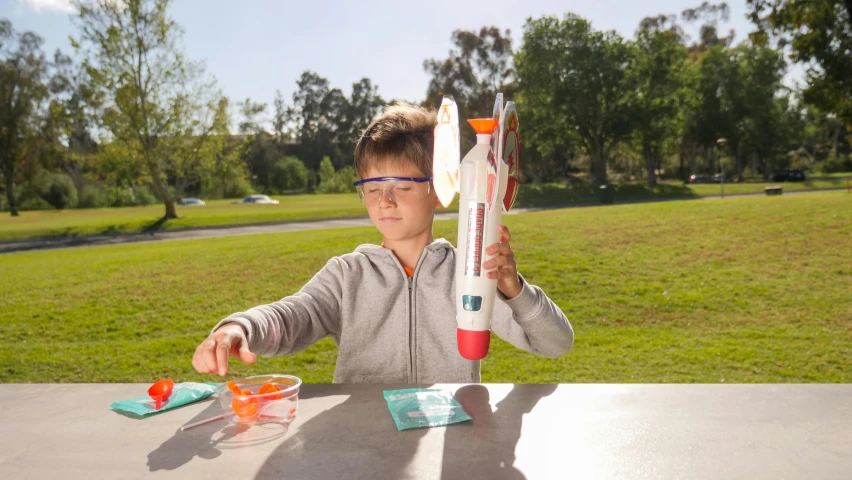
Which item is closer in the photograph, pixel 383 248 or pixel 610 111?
pixel 383 248

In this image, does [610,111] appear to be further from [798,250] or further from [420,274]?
[420,274]

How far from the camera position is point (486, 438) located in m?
1.17

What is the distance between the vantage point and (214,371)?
1302 mm

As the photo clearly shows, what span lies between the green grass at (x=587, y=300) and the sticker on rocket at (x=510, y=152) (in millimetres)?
4275

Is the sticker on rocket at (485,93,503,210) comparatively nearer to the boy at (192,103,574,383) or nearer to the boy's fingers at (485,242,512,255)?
the boy's fingers at (485,242,512,255)

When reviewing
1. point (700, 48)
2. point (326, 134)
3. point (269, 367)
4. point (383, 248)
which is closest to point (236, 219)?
point (269, 367)

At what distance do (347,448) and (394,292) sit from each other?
933mm

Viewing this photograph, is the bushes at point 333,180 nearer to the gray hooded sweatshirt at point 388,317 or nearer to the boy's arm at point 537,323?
the gray hooded sweatshirt at point 388,317

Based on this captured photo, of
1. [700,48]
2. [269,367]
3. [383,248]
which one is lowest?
[269,367]

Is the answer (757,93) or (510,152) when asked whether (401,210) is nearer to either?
(510,152)

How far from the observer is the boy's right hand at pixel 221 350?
1.29 metres

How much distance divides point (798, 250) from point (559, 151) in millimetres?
39715

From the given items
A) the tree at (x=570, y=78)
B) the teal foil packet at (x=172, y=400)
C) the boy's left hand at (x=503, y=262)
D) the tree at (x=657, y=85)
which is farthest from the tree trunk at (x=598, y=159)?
the teal foil packet at (x=172, y=400)

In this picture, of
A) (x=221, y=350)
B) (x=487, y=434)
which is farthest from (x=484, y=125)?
(x=221, y=350)
